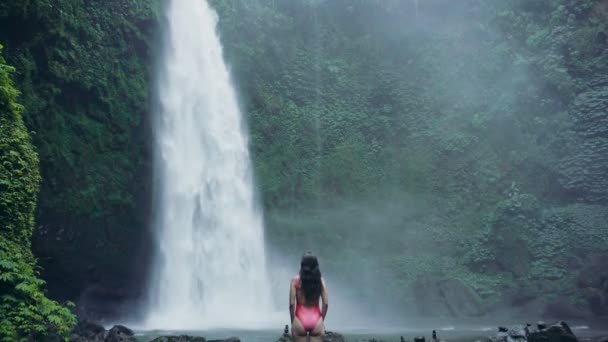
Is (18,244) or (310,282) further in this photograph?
(18,244)

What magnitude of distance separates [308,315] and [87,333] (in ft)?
31.2

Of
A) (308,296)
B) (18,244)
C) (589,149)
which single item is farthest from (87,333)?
(589,149)

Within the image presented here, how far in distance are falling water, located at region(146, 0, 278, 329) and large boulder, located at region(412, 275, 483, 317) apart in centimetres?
577

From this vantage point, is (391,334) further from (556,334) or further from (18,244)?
(18,244)

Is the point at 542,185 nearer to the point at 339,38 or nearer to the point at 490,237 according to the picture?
the point at 490,237

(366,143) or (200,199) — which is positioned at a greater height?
(366,143)

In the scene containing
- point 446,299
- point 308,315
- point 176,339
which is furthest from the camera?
point 446,299

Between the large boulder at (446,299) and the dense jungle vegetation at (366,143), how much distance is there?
8cm

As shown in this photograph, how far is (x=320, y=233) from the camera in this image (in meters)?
21.0

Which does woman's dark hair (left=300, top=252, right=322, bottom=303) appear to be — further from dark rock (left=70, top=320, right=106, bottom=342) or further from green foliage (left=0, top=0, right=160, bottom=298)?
green foliage (left=0, top=0, right=160, bottom=298)

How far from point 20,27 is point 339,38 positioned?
16459 millimetres

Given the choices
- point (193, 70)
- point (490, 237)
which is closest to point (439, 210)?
point (490, 237)

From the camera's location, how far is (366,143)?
79.0ft

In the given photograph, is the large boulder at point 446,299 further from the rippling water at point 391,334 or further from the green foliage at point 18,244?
the green foliage at point 18,244
